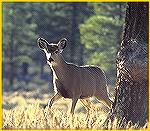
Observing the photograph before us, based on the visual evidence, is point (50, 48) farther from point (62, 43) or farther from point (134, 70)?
point (134, 70)

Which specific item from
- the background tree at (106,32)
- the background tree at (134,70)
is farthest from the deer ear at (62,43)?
the background tree at (106,32)

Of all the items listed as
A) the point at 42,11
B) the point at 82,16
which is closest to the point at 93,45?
the point at 82,16

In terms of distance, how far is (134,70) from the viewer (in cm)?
931

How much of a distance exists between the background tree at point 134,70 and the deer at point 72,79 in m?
0.81

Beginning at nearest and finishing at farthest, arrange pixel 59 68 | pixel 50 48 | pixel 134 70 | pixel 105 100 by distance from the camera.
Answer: pixel 134 70 < pixel 50 48 < pixel 59 68 < pixel 105 100

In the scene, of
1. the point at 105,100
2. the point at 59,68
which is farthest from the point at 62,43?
the point at 105,100

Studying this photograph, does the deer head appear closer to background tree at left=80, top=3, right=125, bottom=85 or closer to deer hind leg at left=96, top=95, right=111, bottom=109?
deer hind leg at left=96, top=95, right=111, bottom=109

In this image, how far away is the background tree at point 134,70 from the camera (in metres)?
9.34

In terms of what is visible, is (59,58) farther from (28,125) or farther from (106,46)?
(106,46)

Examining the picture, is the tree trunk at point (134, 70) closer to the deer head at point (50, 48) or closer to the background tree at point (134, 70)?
the background tree at point (134, 70)

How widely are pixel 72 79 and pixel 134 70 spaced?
159 centimetres

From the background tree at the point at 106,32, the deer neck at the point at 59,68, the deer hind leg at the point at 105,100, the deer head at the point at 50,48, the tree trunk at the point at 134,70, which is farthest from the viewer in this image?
the background tree at the point at 106,32

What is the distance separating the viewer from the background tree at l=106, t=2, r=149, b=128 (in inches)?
368

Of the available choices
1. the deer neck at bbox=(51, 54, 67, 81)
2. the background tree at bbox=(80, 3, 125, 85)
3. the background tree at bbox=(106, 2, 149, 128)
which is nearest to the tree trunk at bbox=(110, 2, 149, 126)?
the background tree at bbox=(106, 2, 149, 128)
